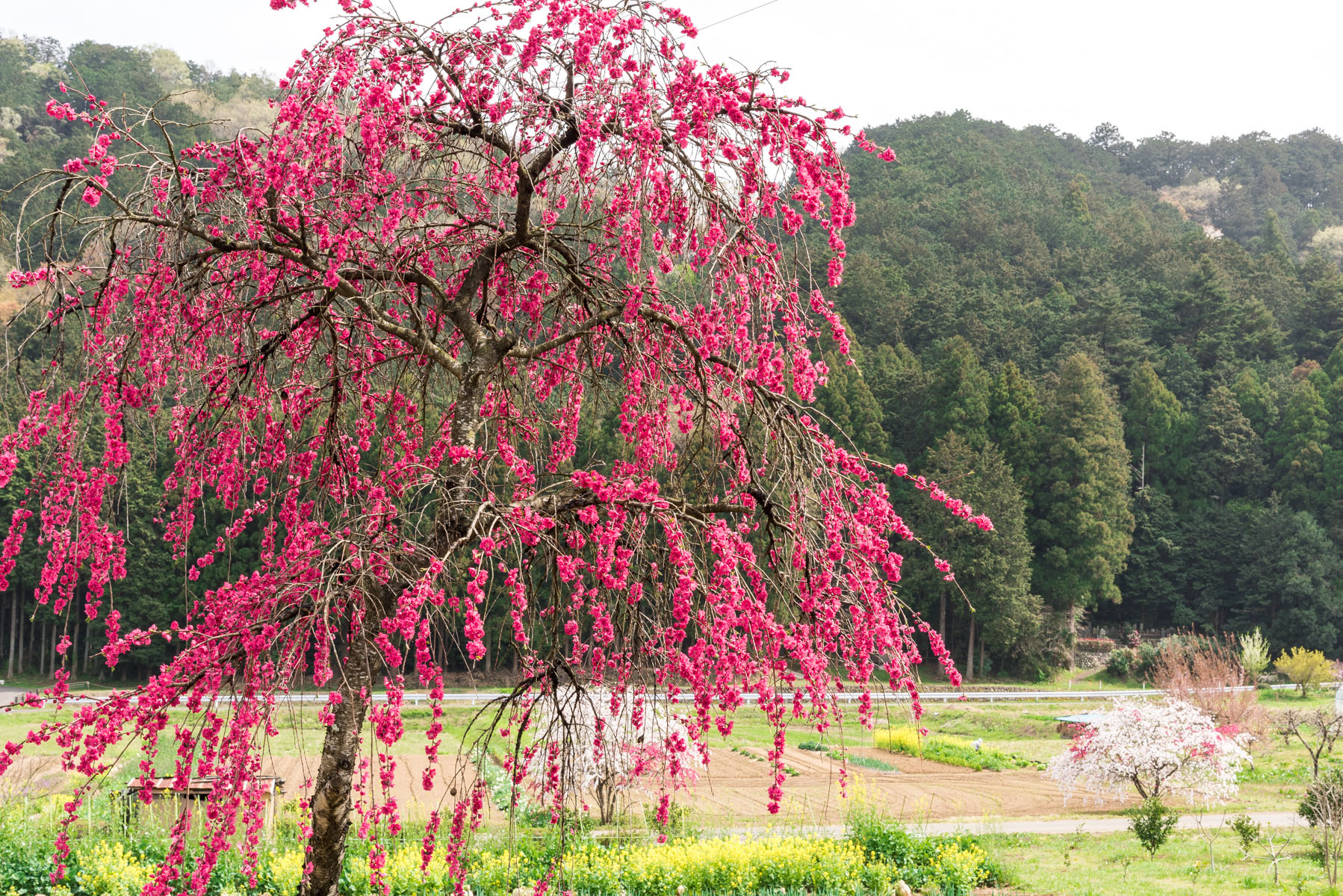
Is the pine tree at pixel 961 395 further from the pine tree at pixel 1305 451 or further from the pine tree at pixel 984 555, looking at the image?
the pine tree at pixel 1305 451

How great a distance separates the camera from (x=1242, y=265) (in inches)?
1991

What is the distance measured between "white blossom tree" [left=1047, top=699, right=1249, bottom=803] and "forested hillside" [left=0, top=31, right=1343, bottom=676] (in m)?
11.1

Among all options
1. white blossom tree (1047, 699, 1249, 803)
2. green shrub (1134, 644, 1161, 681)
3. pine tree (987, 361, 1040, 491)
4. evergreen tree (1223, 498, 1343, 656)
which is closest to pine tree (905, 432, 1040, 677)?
pine tree (987, 361, 1040, 491)

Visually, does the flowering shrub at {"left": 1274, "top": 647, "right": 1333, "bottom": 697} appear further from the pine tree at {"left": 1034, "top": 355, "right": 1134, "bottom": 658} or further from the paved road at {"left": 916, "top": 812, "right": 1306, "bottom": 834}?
the paved road at {"left": 916, "top": 812, "right": 1306, "bottom": 834}

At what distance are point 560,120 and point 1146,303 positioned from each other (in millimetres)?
Answer: 50389

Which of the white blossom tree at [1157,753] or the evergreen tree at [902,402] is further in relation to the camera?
the evergreen tree at [902,402]

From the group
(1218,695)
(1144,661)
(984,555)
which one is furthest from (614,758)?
(1144,661)

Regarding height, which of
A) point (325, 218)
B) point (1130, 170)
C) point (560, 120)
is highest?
point (1130, 170)

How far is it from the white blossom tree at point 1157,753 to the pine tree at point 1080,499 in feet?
69.8

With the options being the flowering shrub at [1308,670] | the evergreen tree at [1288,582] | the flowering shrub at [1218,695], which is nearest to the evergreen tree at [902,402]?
the evergreen tree at [1288,582]

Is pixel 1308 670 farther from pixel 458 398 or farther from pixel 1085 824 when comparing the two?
pixel 458 398

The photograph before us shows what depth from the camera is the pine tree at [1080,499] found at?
33188 mm

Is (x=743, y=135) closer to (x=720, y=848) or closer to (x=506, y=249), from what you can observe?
(x=506, y=249)

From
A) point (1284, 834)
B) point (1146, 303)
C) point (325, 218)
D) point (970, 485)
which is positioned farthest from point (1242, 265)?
point (325, 218)
